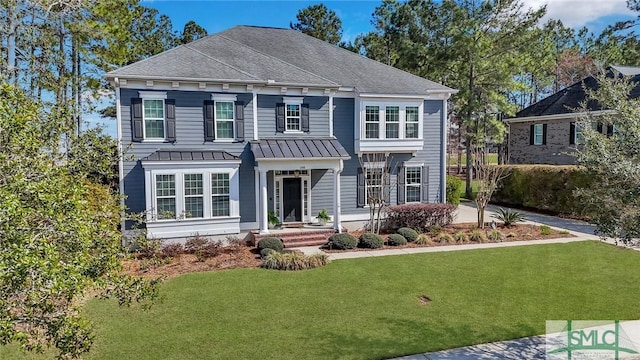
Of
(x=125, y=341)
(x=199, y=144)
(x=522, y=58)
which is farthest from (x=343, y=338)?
(x=522, y=58)

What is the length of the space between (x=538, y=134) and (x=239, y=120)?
73.1 ft

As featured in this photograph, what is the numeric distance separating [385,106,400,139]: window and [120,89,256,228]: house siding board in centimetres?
621

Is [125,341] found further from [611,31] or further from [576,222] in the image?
[611,31]

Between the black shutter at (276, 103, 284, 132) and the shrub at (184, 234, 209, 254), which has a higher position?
the black shutter at (276, 103, 284, 132)

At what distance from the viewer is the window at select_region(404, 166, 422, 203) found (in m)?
19.1

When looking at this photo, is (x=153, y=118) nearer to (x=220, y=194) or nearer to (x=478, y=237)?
(x=220, y=194)

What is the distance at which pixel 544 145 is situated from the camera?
27.6 metres

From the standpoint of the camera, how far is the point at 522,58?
27.0 m

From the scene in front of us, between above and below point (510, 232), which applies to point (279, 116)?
above

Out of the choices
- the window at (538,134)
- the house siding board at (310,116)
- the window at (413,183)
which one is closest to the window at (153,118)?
the house siding board at (310,116)

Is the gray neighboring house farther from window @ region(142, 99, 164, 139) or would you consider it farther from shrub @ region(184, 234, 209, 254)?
shrub @ region(184, 234, 209, 254)

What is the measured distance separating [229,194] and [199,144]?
229cm

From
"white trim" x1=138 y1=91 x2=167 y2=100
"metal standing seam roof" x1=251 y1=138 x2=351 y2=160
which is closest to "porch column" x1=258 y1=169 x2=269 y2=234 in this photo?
"metal standing seam roof" x1=251 y1=138 x2=351 y2=160

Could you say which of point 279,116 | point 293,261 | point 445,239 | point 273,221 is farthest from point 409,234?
point 279,116
